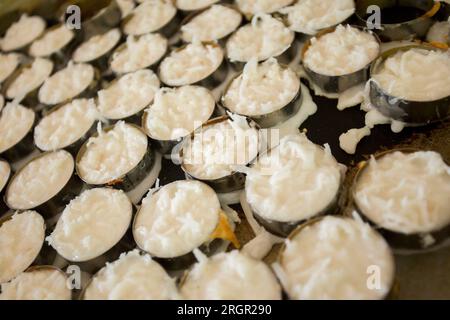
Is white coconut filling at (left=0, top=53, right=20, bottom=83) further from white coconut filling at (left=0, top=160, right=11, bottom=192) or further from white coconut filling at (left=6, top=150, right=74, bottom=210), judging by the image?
white coconut filling at (left=6, top=150, right=74, bottom=210)

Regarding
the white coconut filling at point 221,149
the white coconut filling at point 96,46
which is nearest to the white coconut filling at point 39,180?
the white coconut filling at point 221,149

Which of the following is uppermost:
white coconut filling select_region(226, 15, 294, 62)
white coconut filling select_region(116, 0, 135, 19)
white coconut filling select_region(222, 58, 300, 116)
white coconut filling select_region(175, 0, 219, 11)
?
white coconut filling select_region(116, 0, 135, 19)

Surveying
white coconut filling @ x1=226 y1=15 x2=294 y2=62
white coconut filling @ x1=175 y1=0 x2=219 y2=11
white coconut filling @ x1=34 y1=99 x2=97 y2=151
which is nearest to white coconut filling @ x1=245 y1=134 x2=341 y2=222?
white coconut filling @ x1=226 y1=15 x2=294 y2=62

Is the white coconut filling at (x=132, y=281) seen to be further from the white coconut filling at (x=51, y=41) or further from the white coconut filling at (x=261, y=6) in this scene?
the white coconut filling at (x=51, y=41)

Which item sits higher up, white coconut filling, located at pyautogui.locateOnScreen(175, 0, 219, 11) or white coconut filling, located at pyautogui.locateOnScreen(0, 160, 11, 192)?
white coconut filling, located at pyautogui.locateOnScreen(175, 0, 219, 11)

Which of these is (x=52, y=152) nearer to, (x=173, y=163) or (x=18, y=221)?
(x=18, y=221)
